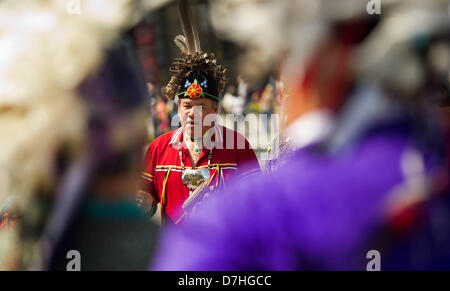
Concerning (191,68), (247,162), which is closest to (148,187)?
(247,162)

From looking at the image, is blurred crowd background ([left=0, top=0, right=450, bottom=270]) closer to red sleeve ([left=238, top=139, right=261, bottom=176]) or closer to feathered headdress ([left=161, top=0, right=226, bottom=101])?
feathered headdress ([left=161, top=0, right=226, bottom=101])

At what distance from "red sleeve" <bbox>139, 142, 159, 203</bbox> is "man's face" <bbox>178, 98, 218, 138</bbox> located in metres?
0.29

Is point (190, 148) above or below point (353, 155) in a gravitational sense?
above

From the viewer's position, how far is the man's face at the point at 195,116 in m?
2.35

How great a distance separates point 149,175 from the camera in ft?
7.98

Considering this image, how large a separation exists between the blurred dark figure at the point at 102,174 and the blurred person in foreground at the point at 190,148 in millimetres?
529

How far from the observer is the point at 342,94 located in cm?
74

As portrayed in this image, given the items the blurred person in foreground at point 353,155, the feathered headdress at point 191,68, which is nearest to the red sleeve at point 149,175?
the feathered headdress at point 191,68

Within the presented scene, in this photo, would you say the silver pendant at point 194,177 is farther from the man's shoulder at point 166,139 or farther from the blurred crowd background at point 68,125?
the blurred crowd background at point 68,125

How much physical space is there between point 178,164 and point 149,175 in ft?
0.67

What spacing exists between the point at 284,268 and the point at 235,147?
5.48 ft

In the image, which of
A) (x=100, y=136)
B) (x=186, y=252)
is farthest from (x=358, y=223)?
(x=100, y=136)

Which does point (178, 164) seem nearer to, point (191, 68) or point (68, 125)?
point (191, 68)
